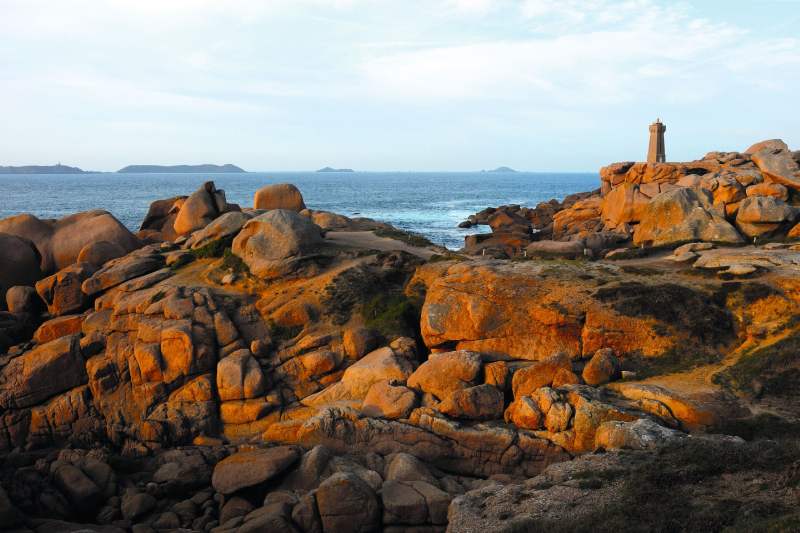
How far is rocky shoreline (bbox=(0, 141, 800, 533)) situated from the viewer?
1981cm

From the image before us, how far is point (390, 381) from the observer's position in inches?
1115

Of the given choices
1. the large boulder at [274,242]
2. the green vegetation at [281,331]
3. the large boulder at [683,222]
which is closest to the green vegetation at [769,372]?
the large boulder at [683,222]

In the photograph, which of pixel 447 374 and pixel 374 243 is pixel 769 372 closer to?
pixel 447 374

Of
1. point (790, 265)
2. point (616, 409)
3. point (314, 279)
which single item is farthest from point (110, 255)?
point (790, 265)

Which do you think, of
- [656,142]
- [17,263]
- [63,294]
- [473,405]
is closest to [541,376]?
[473,405]

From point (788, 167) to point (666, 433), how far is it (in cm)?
4450

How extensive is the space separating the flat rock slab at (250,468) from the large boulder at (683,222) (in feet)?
101

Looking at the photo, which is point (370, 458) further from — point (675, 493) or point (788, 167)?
point (788, 167)

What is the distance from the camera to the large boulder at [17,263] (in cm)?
4044

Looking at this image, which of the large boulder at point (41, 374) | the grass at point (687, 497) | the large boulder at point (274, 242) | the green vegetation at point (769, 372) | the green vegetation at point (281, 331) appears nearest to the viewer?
the grass at point (687, 497)

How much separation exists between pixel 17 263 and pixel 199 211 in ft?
40.8

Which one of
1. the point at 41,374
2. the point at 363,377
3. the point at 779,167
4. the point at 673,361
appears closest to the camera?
the point at 673,361

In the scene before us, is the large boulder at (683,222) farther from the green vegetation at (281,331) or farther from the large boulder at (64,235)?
the large boulder at (64,235)

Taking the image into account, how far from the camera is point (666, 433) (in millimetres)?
22141
